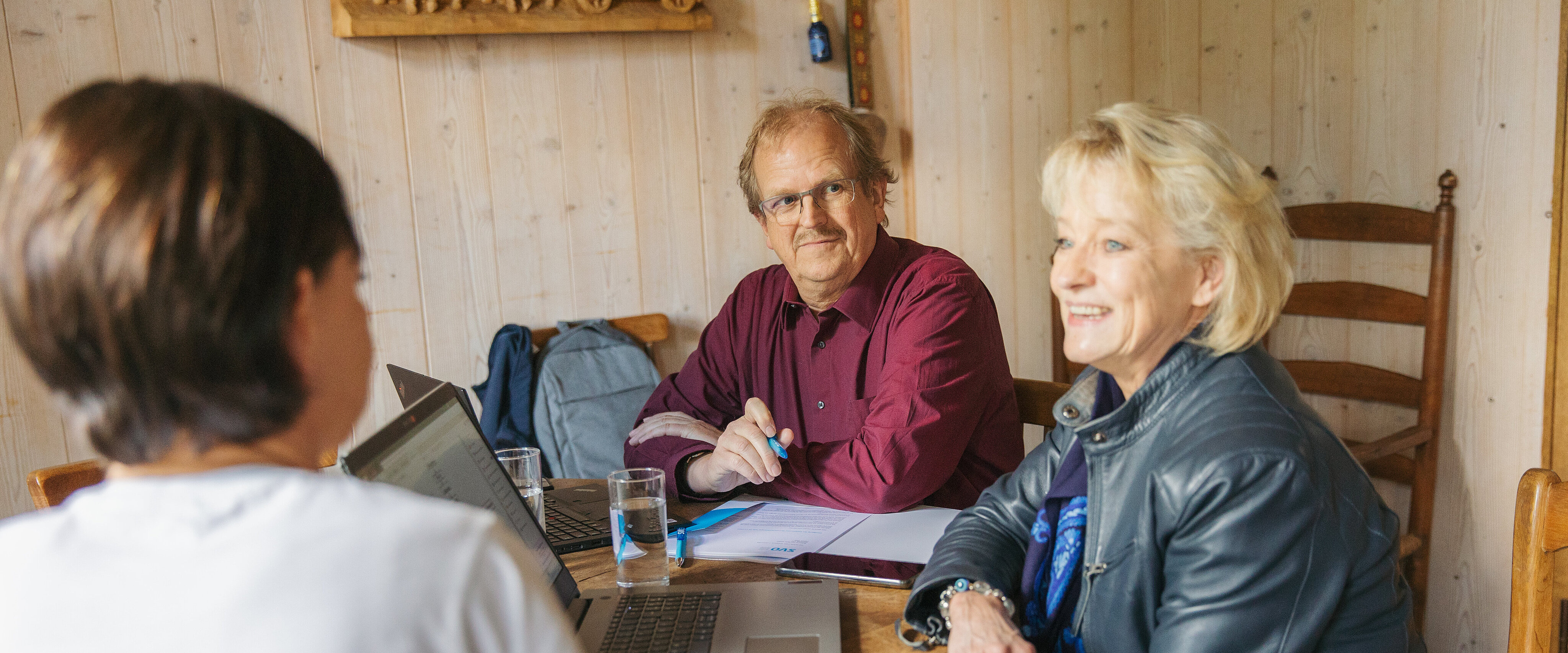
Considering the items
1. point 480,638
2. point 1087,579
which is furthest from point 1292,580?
point 480,638

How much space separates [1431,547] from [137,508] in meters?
2.81

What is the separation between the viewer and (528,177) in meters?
2.74

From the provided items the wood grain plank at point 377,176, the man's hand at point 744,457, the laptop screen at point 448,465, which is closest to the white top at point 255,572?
the laptop screen at point 448,465

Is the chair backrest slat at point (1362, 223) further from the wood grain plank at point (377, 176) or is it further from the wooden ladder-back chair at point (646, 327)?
the wood grain plank at point (377, 176)

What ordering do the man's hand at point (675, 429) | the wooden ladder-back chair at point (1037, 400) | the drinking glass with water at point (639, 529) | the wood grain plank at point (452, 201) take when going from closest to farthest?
1. the drinking glass with water at point (639, 529)
2. the man's hand at point (675, 429)
3. the wooden ladder-back chair at point (1037, 400)
4. the wood grain plank at point (452, 201)

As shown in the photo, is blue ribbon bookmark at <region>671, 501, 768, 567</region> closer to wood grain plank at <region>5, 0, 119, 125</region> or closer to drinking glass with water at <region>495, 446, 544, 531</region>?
drinking glass with water at <region>495, 446, 544, 531</region>

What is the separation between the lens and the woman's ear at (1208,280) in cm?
116

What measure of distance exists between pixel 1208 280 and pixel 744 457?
0.70 m

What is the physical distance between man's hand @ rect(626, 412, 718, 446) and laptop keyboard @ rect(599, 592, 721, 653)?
0.52 m

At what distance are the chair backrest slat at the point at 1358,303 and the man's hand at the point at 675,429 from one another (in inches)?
60.2

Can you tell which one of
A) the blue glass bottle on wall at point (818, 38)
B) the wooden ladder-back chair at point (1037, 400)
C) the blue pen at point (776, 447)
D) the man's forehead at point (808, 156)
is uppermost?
the blue glass bottle on wall at point (818, 38)

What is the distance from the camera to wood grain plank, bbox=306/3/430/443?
2.53m

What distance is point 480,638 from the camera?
1.90 ft

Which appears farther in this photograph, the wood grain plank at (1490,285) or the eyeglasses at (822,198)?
the wood grain plank at (1490,285)
